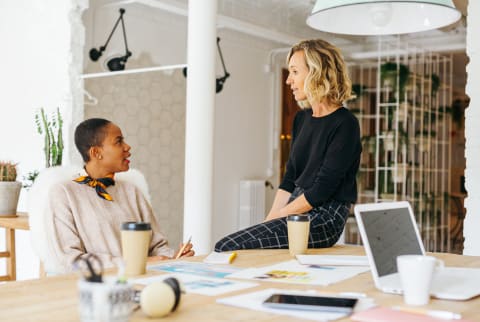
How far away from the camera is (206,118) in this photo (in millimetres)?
3396

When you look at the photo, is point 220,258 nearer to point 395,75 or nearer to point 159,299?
point 159,299

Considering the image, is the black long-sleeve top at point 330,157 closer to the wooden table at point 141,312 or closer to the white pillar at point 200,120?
the wooden table at point 141,312

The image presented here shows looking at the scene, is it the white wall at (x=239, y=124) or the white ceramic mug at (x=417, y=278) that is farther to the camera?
the white wall at (x=239, y=124)

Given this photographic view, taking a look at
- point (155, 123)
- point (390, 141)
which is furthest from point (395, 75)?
point (155, 123)

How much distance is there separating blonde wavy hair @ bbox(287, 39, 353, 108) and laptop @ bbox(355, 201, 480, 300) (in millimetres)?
849

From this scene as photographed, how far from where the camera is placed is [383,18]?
81.0 inches

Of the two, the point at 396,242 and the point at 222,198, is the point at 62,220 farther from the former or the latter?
the point at 222,198

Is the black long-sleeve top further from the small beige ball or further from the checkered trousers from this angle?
the small beige ball

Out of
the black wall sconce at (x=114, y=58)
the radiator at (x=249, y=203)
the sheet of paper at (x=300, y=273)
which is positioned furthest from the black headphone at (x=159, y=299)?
the radiator at (x=249, y=203)

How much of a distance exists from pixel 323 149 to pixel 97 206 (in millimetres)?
838

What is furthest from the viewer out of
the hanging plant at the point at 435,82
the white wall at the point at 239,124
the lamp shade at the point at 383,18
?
the hanging plant at the point at 435,82

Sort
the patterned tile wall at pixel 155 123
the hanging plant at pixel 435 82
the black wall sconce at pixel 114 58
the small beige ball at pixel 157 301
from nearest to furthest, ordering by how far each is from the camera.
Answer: the small beige ball at pixel 157 301 → the black wall sconce at pixel 114 58 → the patterned tile wall at pixel 155 123 → the hanging plant at pixel 435 82

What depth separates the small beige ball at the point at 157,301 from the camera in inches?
42.2

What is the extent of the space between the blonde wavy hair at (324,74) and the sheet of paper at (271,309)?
46.0 inches
